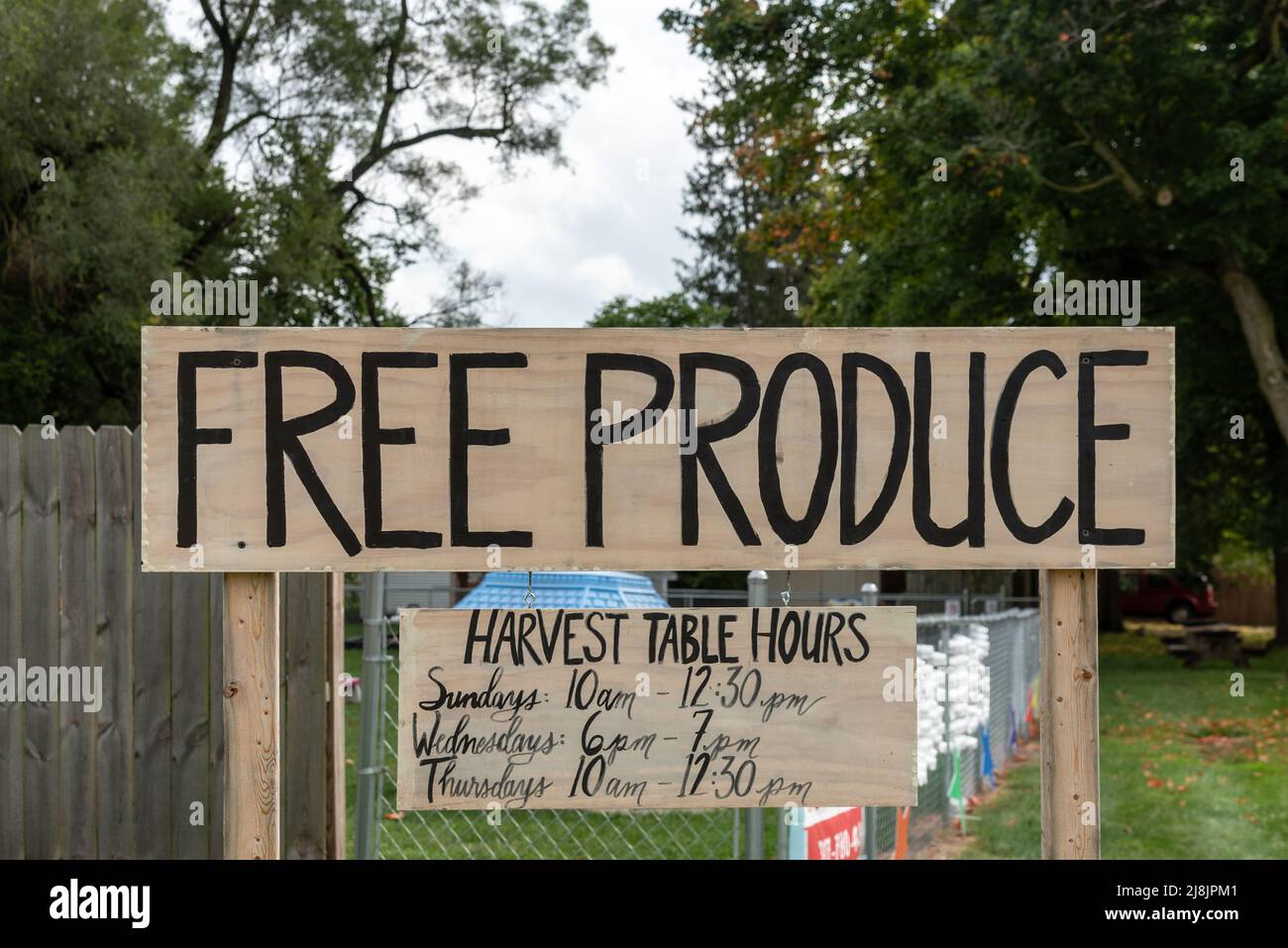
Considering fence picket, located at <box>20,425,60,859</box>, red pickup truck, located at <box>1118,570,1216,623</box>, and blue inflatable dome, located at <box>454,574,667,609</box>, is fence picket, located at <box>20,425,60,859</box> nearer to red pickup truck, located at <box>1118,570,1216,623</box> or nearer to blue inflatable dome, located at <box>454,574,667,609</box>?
blue inflatable dome, located at <box>454,574,667,609</box>

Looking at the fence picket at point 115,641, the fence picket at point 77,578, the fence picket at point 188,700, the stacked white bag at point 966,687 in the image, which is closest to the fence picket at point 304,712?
the fence picket at point 188,700

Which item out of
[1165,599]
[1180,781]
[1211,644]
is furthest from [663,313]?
[1180,781]

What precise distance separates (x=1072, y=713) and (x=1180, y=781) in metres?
7.25

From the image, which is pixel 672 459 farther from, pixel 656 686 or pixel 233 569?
pixel 233 569

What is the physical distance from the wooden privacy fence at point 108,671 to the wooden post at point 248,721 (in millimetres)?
1268

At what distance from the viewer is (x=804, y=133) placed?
1895 centimetres

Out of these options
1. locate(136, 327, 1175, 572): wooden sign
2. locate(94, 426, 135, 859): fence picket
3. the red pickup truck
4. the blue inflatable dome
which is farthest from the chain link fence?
the red pickup truck

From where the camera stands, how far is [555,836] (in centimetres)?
727

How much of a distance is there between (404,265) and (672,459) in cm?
2168

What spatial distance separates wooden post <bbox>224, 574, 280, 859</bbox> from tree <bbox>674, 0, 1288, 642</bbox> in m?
12.5

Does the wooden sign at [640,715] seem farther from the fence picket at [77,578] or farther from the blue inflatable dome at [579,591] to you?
the blue inflatable dome at [579,591]

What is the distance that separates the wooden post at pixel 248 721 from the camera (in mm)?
3000

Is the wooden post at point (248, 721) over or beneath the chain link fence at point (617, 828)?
over

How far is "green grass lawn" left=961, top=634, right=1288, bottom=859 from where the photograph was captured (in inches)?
282
